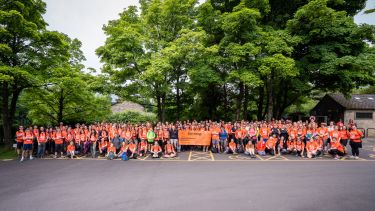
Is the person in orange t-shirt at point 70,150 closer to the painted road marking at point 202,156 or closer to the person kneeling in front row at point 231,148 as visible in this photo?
the painted road marking at point 202,156

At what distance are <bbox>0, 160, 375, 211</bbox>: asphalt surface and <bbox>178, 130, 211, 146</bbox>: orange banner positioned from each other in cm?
352

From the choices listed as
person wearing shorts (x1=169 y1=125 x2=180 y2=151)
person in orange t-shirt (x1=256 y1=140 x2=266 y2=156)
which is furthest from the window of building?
person wearing shorts (x1=169 y1=125 x2=180 y2=151)

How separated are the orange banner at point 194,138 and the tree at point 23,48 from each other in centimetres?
1025

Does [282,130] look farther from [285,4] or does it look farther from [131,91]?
[285,4]

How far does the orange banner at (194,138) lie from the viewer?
47.8ft

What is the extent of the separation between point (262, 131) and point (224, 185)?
7210 millimetres

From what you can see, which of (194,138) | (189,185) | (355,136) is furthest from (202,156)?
(355,136)

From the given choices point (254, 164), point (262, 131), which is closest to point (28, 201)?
point (254, 164)

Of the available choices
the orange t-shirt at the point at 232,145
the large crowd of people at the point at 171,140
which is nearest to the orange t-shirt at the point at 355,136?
the large crowd of people at the point at 171,140

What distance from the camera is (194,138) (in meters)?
14.7

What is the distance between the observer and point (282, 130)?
13.9 metres

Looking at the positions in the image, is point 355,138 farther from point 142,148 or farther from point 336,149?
point 142,148

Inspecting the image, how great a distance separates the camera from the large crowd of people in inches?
499

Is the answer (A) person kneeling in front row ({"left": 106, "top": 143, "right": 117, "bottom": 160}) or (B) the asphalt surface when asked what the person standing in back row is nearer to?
(B) the asphalt surface
